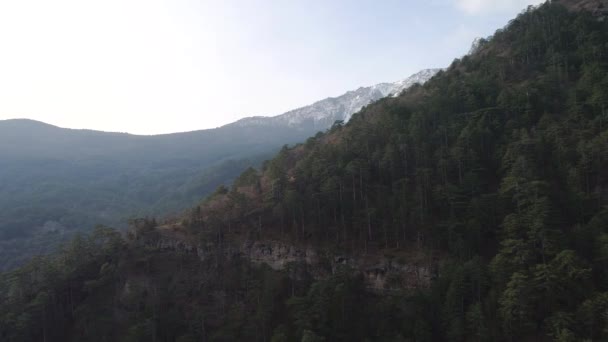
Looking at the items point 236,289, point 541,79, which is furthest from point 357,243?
point 541,79

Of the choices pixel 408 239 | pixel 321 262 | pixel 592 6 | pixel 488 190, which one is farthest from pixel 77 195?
pixel 592 6

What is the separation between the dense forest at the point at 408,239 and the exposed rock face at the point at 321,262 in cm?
44

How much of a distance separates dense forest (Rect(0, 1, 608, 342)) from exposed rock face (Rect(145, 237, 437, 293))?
0.44 metres

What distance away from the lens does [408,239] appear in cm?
4038

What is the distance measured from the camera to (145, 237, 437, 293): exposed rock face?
37719 mm

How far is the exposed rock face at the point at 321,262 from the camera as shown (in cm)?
3772

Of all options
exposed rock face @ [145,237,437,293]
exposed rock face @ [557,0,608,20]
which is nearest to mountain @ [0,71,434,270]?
exposed rock face @ [145,237,437,293]

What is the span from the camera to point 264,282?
39.4 m

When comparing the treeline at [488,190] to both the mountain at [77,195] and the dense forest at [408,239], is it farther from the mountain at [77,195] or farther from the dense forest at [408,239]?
the mountain at [77,195]

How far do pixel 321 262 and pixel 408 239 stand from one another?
337 inches

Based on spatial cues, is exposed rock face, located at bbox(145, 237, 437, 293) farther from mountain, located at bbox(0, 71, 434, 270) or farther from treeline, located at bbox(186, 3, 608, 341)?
mountain, located at bbox(0, 71, 434, 270)

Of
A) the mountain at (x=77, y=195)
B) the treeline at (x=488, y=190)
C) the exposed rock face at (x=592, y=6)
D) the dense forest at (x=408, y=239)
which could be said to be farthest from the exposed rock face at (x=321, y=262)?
the exposed rock face at (x=592, y=6)

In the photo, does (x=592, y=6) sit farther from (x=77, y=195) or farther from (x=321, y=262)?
(x=77, y=195)

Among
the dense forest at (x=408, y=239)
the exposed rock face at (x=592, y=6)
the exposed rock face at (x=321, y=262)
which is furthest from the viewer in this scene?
the exposed rock face at (x=592, y=6)
